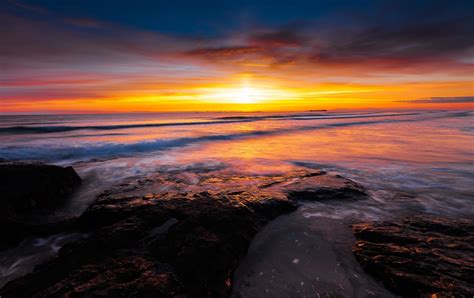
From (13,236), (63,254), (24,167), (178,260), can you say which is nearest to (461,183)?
(178,260)

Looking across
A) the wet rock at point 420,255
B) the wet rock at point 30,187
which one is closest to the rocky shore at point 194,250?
the wet rock at point 420,255

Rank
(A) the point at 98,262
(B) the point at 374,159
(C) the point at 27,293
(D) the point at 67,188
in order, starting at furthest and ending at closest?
1. (B) the point at 374,159
2. (D) the point at 67,188
3. (A) the point at 98,262
4. (C) the point at 27,293

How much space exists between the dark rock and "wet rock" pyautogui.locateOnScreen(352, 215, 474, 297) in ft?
16.0

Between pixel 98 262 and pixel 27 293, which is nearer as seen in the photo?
pixel 27 293

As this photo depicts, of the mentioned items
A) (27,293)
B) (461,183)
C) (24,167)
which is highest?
(24,167)

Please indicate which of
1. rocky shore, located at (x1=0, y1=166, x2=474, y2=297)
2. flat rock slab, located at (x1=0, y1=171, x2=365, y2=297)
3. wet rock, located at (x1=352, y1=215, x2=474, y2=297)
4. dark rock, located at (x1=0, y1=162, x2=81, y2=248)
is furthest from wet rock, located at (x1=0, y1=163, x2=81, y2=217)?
wet rock, located at (x1=352, y1=215, x2=474, y2=297)

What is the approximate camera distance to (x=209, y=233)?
332 cm

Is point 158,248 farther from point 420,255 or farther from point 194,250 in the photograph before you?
point 420,255

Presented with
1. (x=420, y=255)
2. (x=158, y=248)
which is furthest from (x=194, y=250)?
(x=420, y=255)

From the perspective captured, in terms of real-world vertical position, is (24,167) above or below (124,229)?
above

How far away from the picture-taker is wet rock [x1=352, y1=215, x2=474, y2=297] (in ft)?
8.72

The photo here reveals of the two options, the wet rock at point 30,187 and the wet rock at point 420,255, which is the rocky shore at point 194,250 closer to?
the wet rock at point 420,255

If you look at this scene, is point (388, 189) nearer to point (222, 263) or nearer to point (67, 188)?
point (222, 263)

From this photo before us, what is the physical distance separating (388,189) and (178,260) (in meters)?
5.47
